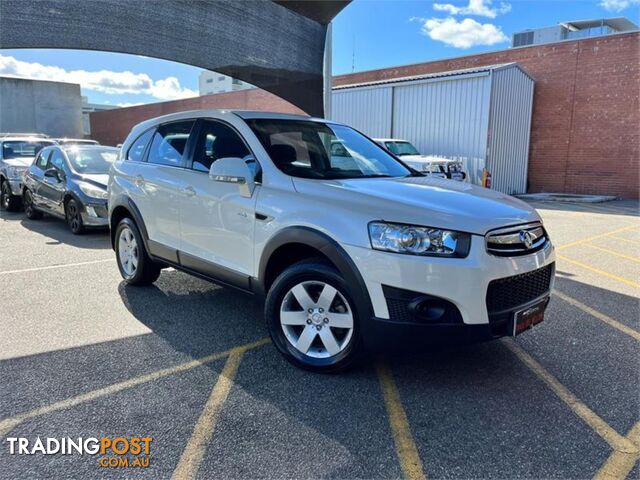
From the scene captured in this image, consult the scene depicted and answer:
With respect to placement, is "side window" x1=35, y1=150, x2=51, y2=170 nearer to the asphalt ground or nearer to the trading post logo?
the asphalt ground

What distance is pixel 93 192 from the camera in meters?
8.09

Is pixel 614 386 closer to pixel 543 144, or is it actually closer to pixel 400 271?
pixel 400 271

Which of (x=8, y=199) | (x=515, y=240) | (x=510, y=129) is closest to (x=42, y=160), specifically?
(x=8, y=199)

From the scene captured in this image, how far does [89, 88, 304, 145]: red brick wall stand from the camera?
26.8m

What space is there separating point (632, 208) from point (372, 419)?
13912 mm

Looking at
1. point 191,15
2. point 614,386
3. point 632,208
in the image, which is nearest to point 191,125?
point 191,15

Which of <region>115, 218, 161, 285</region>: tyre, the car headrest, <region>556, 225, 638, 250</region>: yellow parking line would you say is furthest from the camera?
<region>556, 225, 638, 250</region>: yellow parking line

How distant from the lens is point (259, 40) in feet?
23.5

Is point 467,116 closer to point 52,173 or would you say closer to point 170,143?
point 52,173

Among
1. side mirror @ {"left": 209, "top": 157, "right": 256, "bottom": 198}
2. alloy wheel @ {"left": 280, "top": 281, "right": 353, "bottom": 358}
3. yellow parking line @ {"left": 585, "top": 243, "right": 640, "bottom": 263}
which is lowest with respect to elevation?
yellow parking line @ {"left": 585, "top": 243, "right": 640, "bottom": 263}

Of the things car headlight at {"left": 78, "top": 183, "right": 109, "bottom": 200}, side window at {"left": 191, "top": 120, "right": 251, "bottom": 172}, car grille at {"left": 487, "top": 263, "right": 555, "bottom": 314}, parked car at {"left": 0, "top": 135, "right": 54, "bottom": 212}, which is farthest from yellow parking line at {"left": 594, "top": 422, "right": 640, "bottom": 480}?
parked car at {"left": 0, "top": 135, "right": 54, "bottom": 212}

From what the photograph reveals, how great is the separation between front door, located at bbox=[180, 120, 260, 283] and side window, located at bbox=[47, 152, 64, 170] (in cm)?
580

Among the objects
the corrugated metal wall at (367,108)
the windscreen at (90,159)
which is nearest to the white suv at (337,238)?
the windscreen at (90,159)

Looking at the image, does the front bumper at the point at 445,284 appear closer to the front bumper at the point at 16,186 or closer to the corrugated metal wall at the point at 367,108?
the front bumper at the point at 16,186
